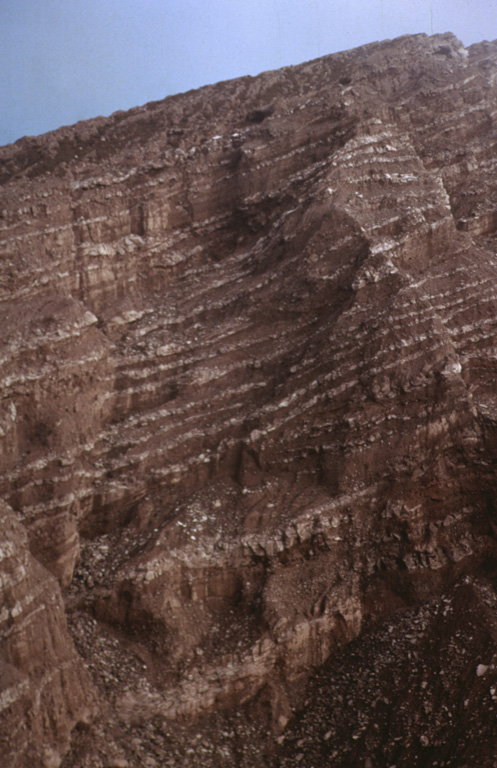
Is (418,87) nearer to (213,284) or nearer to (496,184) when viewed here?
(496,184)

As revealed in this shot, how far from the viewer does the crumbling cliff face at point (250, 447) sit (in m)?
17.8

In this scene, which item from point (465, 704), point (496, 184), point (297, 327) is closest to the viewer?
point (465, 704)

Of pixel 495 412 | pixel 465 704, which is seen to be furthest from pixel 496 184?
pixel 465 704

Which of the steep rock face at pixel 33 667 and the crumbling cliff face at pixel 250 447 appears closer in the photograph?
the steep rock face at pixel 33 667

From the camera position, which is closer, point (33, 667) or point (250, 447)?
point (33, 667)

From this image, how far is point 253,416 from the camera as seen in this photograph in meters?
21.7

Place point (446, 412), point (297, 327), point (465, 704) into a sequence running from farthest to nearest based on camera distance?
point (297, 327)
point (446, 412)
point (465, 704)

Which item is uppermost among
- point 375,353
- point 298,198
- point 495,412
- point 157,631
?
point 298,198

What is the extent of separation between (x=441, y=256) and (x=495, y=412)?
5230 mm

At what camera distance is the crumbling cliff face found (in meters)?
17.8

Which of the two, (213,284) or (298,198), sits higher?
(298,198)

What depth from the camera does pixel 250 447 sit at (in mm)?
21422

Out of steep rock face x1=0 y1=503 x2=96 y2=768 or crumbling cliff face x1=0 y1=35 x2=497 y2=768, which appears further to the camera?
crumbling cliff face x1=0 y1=35 x2=497 y2=768

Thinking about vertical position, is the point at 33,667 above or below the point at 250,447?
below
